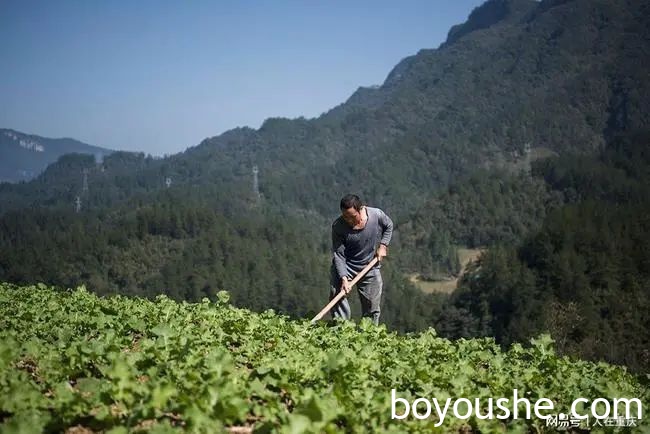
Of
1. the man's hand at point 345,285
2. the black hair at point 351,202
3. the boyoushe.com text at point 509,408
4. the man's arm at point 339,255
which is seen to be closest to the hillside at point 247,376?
the boyoushe.com text at point 509,408

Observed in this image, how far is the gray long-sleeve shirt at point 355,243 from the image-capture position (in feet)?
28.5

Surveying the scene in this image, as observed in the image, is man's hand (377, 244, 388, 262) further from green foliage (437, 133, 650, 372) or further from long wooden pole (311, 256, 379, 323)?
green foliage (437, 133, 650, 372)

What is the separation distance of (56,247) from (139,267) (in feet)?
68.3

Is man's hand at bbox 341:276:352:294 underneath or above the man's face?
underneath

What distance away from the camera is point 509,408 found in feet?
17.3

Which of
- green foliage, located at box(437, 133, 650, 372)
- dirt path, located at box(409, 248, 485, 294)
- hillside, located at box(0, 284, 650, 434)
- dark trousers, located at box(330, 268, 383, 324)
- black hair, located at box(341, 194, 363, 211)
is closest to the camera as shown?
hillside, located at box(0, 284, 650, 434)

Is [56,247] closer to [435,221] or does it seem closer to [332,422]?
[435,221]

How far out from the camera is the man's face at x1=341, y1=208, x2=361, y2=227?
834cm

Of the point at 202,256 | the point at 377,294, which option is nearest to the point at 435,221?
the point at 202,256

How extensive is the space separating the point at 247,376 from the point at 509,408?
7.54ft

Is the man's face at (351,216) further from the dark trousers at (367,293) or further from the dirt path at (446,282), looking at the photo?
the dirt path at (446,282)

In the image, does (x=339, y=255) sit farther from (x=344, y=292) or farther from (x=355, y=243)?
(x=344, y=292)

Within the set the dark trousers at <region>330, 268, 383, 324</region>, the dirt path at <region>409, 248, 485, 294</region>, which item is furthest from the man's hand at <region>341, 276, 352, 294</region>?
→ the dirt path at <region>409, 248, 485, 294</region>

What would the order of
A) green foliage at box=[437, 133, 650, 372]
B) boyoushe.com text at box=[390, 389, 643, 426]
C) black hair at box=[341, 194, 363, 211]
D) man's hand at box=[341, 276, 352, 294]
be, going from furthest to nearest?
1. green foliage at box=[437, 133, 650, 372]
2. man's hand at box=[341, 276, 352, 294]
3. black hair at box=[341, 194, 363, 211]
4. boyoushe.com text at box=[390, 389, 643, 426]
